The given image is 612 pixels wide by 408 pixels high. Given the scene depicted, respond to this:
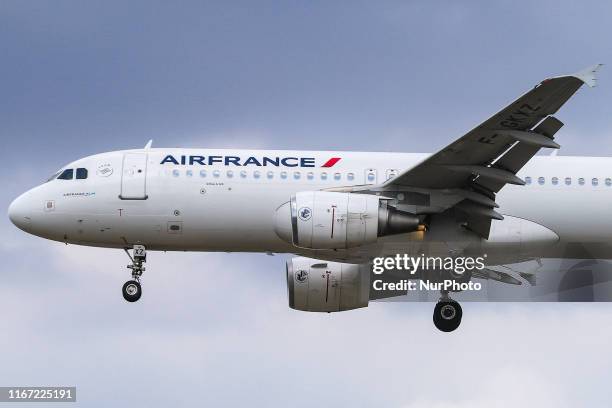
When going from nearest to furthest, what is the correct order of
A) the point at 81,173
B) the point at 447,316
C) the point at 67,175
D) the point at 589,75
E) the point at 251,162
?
the point at 589,75 → the point at 251,162 → the point at 447,316 → the point at 81,173 → the point at 67,175

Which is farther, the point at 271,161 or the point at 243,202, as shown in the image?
the point at 271,161

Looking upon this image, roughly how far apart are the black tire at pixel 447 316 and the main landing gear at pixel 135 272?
8624mm

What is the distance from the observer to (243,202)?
40.7 metres

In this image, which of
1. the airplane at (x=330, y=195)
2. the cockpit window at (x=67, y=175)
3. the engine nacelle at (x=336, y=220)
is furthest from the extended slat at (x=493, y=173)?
the cockpit window at (x=67, y=175)

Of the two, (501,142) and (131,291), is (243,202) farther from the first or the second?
(501,142)

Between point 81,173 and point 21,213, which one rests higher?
point 81,173

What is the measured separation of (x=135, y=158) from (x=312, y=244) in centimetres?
672

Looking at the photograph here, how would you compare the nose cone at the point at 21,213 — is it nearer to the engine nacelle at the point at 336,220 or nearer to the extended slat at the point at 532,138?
the engine nacelle at the point at 336,220

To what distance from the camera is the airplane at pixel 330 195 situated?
39562mm

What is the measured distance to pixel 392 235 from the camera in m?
39.0

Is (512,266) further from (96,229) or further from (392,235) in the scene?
(96,229)

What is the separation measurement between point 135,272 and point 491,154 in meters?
11.0

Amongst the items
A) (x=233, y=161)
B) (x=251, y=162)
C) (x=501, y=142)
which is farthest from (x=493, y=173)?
(x=233, y=161)

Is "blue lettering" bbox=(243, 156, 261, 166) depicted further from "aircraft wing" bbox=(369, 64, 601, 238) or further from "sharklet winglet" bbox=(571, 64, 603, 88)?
"sharklet winglet" bbox=(571, 64, 603, 88)
